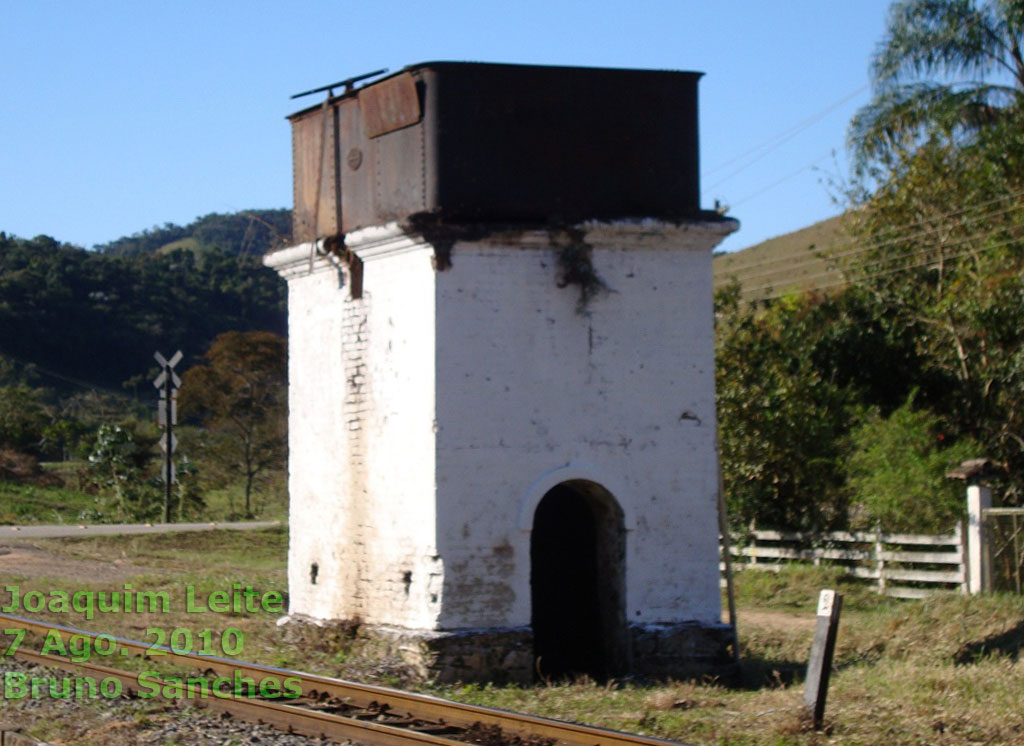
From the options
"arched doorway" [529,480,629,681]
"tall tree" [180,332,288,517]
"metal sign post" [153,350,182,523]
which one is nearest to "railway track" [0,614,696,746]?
"arched doorway" [529,480,629,681]

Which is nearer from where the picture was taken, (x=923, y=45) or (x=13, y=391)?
(x=923, y=45)

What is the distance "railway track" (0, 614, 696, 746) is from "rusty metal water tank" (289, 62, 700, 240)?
14.7ft

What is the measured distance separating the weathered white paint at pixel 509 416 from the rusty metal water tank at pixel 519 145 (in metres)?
0.38

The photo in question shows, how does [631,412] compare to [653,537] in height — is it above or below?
above

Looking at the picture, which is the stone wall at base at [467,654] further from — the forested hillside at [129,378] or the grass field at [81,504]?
the grass field at [81,504]

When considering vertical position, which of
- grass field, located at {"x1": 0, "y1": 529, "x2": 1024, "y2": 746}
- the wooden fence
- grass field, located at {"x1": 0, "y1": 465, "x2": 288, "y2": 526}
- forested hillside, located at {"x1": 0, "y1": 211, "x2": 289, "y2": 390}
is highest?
forested hillside, located at {"x1": 0, "y1": 211, "x2": 289, "y2": 390}

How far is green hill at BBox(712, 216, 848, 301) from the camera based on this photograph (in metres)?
60.9

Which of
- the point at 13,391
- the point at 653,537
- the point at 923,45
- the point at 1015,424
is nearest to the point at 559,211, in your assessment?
the point at 653,537

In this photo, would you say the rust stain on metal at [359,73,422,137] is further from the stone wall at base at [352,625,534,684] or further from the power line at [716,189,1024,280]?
the power line at [716,189,1024,280]

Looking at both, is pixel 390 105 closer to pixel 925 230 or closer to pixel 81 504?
pixel 925 230

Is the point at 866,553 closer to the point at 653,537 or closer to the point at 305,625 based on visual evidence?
the point at 653,537

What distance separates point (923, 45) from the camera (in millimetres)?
31188

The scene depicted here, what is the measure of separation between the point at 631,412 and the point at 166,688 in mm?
5079

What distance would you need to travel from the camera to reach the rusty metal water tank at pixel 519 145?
12.5 metres
